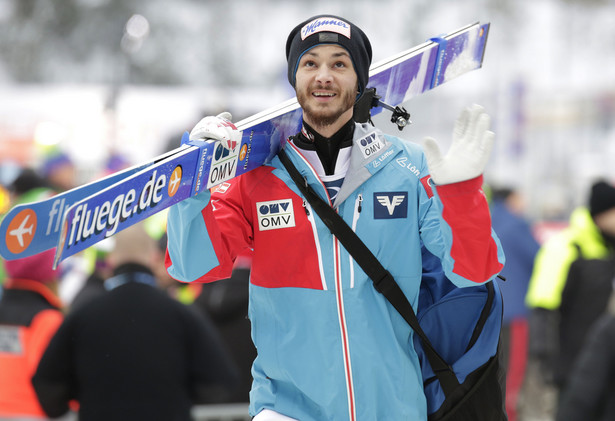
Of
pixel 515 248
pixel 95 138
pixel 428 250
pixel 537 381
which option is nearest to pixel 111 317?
pixel 428 250

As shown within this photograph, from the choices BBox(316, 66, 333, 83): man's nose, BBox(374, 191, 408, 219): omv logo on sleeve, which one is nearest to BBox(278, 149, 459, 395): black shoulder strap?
BBox(374, 191, 408, 219): omv logo on sleeve

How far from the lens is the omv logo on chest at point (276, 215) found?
8.89 ft

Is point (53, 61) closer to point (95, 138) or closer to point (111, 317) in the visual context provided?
point (95, 138)

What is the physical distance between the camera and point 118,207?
2.53 metres

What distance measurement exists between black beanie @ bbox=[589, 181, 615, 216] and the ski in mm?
3682

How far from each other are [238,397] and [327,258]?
3471 mm

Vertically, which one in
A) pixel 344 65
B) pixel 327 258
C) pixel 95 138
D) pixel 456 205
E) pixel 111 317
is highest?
pixel 95 138

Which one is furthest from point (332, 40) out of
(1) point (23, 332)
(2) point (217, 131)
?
(1) point (23, 332)

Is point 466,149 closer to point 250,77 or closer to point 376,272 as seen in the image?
point 376,272

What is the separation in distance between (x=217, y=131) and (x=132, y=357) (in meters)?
1.82

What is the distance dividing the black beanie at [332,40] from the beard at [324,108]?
86 millimetres

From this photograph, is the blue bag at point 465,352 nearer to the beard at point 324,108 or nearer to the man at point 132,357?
the beard at point 324,108

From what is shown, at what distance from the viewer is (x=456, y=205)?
2.38 m

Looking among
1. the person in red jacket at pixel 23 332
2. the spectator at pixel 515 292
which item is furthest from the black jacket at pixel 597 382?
the spectator at pixel 515 292
